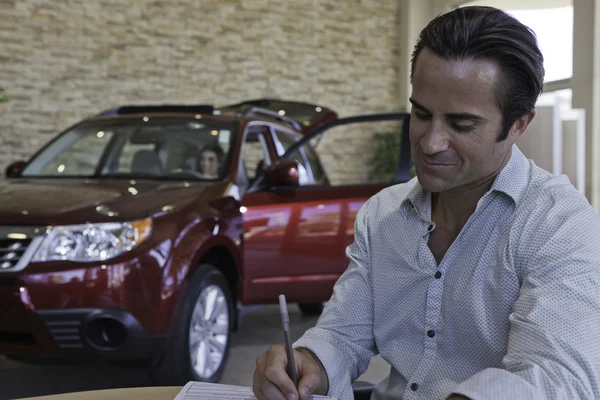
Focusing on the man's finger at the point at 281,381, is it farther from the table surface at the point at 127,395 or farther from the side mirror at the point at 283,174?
the side mirror at the point at 283,174

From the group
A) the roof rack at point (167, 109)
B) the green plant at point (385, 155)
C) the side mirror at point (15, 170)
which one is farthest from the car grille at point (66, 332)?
the green plant at point (385, 155)

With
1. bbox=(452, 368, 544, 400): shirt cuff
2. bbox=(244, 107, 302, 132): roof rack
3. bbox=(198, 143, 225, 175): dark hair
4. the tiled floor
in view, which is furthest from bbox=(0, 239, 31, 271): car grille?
bbox=(452, 368, 544, 400): shirt cuff

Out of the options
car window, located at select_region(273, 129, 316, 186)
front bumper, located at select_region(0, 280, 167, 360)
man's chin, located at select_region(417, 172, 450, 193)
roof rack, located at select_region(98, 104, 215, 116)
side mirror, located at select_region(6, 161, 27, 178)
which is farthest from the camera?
Answer: car window, located at select_region(273, 129, 316, 186)

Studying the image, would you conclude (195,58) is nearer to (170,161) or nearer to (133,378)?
(170,161)

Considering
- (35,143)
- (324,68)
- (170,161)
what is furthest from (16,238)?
(324,68)

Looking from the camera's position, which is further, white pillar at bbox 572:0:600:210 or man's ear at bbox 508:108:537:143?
Answer: white pillar at bbox 572:0:600:210

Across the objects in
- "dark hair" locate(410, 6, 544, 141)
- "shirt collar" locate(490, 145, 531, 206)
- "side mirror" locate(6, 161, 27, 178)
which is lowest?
"side mirror" locate(6, 161, 27, 178)

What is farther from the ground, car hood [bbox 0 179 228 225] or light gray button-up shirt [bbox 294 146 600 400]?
light gray button-up shirt [bbox 294 146 600 400]

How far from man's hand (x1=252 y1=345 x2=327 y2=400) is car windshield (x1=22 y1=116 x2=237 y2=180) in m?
2.89

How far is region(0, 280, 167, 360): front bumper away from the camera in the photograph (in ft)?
10.9

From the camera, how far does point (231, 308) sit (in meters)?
4.25

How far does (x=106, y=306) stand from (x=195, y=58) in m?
7.58

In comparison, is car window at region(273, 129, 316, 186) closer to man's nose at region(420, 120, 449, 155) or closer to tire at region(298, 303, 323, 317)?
tire at region(298, 303, 323, 317)

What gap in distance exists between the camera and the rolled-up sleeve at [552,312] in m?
1.12
